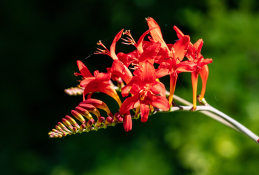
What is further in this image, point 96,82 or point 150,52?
point 96,82

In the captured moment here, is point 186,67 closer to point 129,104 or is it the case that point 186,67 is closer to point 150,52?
point 150,52

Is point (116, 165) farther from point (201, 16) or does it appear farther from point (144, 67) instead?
point (144, 67)

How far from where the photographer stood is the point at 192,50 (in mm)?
1176

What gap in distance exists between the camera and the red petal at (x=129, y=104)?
102 cm

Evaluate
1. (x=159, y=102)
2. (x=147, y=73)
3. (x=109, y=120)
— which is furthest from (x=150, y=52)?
(x=109, y=120)

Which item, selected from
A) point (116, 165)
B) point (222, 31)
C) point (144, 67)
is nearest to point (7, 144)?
point (116, 165)

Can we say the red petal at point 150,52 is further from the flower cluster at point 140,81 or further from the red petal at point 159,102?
the red petal at point 159,102

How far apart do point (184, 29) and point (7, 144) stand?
292 cm

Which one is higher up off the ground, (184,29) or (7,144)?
(184,29)

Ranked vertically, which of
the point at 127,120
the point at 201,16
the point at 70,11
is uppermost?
the point at 70,11

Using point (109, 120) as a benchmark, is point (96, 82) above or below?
above

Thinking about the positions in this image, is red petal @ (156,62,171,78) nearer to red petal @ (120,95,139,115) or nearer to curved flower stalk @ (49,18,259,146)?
curved flower stalk @ (49,18,259,146)

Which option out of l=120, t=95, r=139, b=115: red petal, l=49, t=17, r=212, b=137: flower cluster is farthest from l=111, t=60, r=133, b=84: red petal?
l=120, t=95, r=139, b=115: red petal

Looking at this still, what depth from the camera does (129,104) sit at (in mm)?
1029
